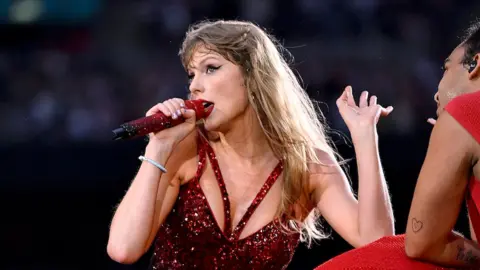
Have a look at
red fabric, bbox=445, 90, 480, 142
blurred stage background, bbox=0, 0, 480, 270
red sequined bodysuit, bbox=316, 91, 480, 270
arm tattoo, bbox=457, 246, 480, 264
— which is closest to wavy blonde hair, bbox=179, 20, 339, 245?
red sequined bodysuit, bbox=316, 91, 480, 270

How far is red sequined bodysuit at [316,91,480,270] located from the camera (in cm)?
141

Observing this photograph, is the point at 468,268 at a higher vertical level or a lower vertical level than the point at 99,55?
lower

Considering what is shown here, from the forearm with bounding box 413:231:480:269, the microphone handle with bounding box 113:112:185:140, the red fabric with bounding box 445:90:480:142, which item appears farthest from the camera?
the microphone handle with bounding box 113:112:185:140

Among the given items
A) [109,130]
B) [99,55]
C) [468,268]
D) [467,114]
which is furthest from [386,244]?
[99,55]

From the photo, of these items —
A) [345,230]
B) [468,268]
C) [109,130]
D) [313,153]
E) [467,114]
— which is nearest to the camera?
[467,114]

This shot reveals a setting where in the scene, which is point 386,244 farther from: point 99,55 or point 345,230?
point 99,55

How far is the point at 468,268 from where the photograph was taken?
1.55 metres

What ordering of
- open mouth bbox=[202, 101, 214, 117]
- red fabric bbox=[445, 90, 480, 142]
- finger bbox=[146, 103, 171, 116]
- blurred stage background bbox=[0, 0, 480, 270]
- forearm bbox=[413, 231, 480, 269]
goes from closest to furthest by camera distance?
red fabric bbox=[445, 90, 480, 142]
forearm bbox=[413, 231, 480, 269]
finger bbox=[146, 103, 171, 116]
open mouth bbox=[202, 101, 214, 117]
blurred stage background bbox=[0, 0, 480, 270]

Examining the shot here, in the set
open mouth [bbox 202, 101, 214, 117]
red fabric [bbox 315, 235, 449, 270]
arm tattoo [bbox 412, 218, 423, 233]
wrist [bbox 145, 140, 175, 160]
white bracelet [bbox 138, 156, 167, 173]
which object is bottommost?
red fabric [bbox 315, 235, 449, 270]

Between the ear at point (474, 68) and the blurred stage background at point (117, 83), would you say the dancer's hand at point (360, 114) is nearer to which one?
the ear at point (474, 68)

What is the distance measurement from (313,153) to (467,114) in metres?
1.10

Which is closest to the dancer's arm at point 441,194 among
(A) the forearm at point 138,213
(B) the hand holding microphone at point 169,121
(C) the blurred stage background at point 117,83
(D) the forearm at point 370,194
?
(D) the forearm at point 370,194

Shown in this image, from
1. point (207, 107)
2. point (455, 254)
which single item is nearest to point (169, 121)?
point (207, 107)

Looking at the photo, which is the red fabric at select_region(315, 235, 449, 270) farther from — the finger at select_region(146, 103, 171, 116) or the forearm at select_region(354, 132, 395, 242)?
the finger at select_region(146, 103, 171, 116)
